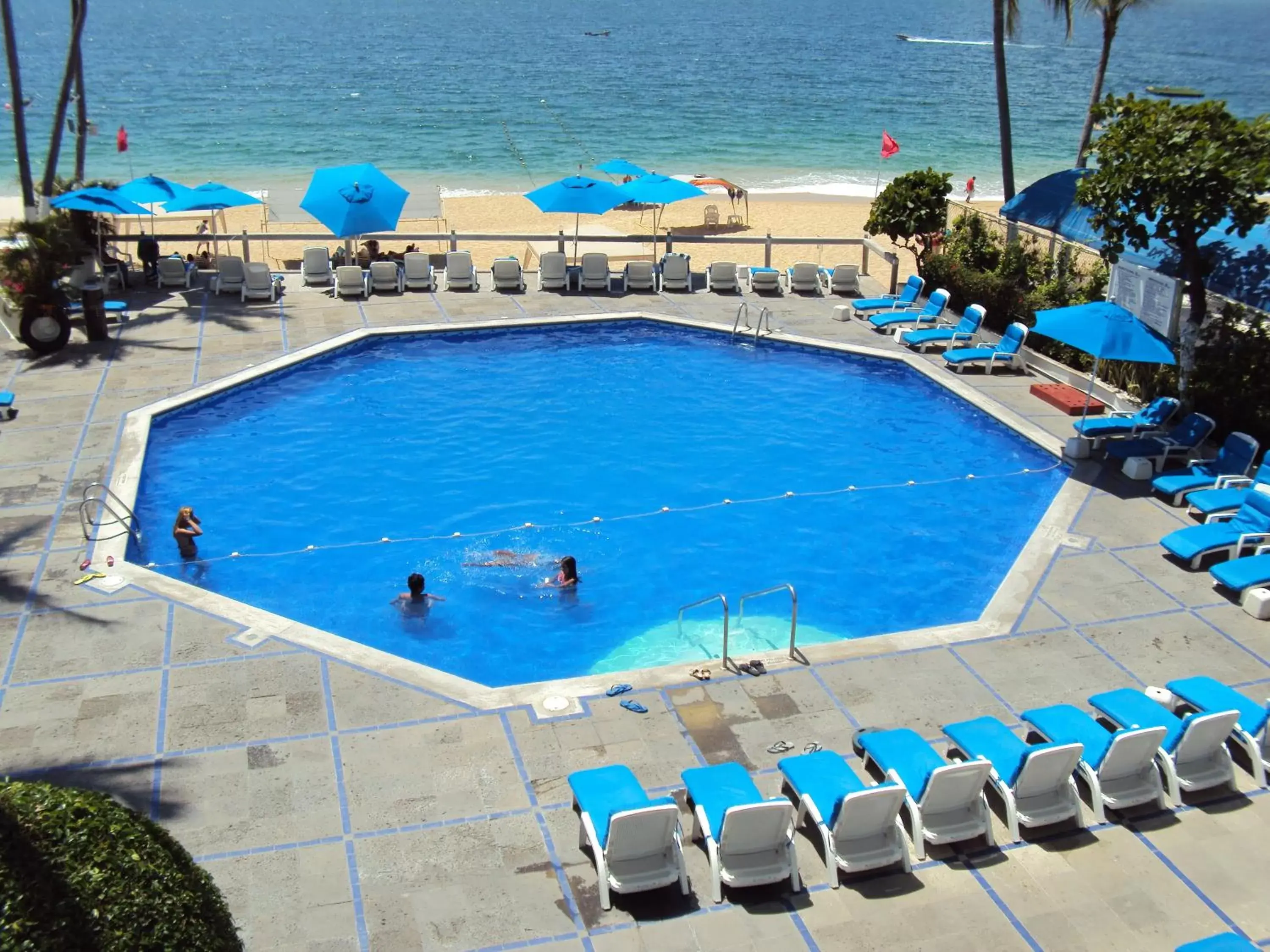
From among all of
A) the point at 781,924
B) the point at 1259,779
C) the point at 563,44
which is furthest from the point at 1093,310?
the point at 563,44

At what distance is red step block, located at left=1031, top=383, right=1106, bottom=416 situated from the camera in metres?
20.2

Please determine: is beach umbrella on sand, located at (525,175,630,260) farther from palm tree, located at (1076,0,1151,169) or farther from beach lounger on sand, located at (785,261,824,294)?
palm tree, located at (1076,0,1151,169)

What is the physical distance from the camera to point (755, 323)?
81.4 feet

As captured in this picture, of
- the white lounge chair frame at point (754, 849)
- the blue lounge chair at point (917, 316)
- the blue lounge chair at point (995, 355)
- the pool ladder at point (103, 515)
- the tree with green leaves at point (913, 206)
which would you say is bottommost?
the white lounge chair frame at point (754, 849)

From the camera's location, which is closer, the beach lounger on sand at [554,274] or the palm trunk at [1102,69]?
the beach lounger on sand at [554,274]

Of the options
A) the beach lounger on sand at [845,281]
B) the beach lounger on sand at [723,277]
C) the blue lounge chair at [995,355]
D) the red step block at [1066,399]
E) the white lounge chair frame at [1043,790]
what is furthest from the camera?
the beach lounger on sand at [845,281]

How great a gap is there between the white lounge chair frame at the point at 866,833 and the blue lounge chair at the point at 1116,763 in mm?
1913

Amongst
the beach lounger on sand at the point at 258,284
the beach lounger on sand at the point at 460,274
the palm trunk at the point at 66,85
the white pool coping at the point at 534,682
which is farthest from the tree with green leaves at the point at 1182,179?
the palm trunk at the point at 66,85

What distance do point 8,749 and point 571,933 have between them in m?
5.83

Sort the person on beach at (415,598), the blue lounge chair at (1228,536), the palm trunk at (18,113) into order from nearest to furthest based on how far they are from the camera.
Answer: the person on beach at (415,598), the blue lounge chair at (1228,536), the palm trunk at (18,113)

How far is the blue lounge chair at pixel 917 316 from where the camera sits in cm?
2411

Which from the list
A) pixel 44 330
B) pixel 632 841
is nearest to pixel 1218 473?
pixel 632 841

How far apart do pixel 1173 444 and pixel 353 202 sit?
1743 centimetres

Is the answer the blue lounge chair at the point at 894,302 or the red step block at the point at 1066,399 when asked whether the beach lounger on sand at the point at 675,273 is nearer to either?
the blue lounge chair at the point at 894,302
